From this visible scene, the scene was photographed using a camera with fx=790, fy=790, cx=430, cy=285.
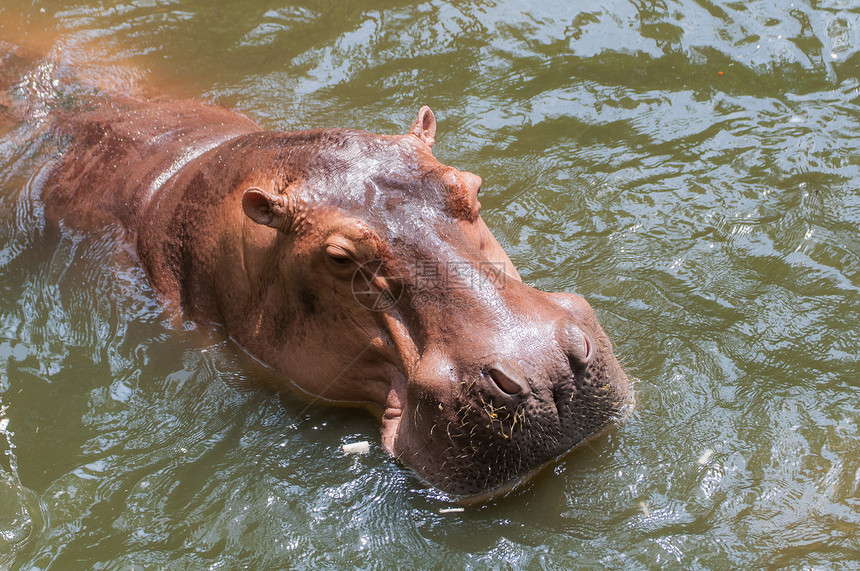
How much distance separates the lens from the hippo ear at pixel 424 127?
15.7 feet

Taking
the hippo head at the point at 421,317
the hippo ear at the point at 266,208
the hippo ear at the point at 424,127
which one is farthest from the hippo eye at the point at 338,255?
the hippo ear at the point at 424,127

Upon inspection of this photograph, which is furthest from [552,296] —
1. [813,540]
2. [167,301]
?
[167,301]

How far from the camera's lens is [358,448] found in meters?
4.41

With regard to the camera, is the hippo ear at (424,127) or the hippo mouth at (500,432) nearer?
the hippo mouth at (500,432)

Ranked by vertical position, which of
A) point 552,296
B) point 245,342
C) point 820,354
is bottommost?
point 820,354

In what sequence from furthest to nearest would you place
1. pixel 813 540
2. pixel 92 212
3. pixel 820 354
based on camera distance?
1. pixel 92 212
2. pixel 820 354
3. pixel 813 540

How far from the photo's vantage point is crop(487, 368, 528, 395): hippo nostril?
131 inches

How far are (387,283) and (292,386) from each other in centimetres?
128

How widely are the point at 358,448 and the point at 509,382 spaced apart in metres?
1.38

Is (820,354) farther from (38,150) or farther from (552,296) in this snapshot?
(38,150)

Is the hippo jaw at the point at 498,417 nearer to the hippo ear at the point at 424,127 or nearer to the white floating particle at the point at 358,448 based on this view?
the white floating particle at the point at 358,448

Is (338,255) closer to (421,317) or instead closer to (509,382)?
(421,317)

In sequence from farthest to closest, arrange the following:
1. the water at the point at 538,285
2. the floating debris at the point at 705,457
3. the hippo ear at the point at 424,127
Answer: the hippo ear at the point at 424,127, the floating debris at the point at 705,457, the water at the point at 538,285

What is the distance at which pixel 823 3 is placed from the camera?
7586 millimetres
